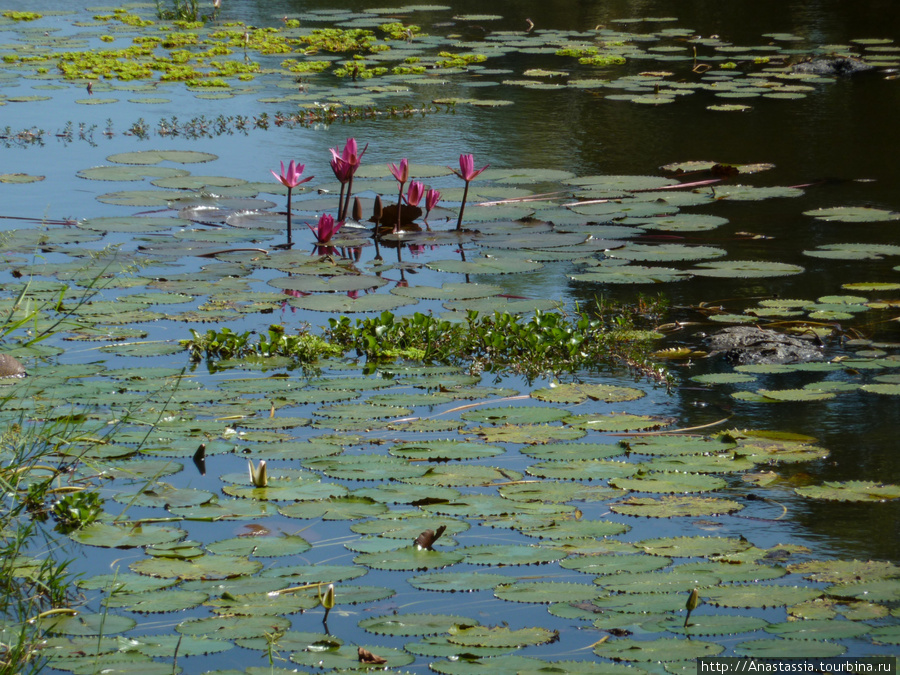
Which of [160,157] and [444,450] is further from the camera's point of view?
[160,157]

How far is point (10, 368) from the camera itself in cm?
392

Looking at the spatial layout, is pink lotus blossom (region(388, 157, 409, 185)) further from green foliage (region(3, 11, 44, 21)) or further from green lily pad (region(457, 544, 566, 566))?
green foliage (region(3, 11, 44, 21))

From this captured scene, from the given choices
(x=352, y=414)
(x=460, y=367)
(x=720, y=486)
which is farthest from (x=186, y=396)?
(x=720, y=486)

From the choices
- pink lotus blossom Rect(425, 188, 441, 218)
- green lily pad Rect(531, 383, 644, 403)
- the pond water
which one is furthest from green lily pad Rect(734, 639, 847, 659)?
pink lotus blossom Rect(425, 188, 441, 218)

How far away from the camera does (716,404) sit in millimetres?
3820

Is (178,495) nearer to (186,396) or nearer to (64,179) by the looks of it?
(186,396)

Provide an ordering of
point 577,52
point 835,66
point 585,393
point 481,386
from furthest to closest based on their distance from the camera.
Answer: point 577,52 → point 835,66 → point 481,386 → point 585,393

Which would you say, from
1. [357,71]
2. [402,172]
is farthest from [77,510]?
[357,71]

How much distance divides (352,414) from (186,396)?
615 mm

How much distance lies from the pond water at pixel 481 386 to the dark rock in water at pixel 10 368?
2.9 inches

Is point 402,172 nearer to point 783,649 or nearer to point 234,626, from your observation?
point 234,626

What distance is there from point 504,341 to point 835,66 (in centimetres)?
850

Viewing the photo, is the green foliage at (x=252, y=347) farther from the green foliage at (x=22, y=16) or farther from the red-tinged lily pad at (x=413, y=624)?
the green foliage at (x=22, y=16)

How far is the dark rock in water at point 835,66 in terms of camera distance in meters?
11.2
